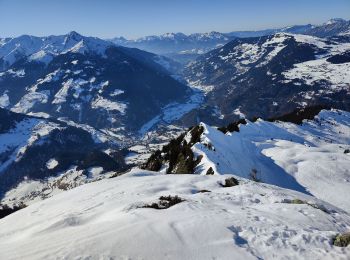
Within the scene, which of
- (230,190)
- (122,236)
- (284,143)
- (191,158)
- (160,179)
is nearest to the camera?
(122,236)

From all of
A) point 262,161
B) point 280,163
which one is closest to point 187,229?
point 280,163

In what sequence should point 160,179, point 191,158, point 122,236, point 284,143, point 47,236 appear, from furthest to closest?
point 284,143 < point 191,158 < point 160,179 < point 47,236 < point 122,236

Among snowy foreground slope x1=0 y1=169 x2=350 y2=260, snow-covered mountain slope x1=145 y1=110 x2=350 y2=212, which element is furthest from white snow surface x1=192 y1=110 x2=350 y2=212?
snowy foreground slope x1=0 y1=169 x2=350 y2=260

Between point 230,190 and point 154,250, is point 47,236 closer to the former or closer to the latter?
point 154,250

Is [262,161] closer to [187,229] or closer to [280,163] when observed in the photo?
[280,163]

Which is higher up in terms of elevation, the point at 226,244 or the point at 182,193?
the point at 226,244

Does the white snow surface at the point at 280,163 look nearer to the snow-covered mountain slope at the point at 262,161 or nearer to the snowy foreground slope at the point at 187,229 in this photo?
the snow-covered mountain slope at the point at 262,161

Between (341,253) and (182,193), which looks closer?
(341,253)

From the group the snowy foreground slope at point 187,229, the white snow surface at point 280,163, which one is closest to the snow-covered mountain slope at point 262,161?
the white snow surface at point 280,163

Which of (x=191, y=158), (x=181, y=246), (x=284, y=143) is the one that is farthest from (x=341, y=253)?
(x=284, y=143)
